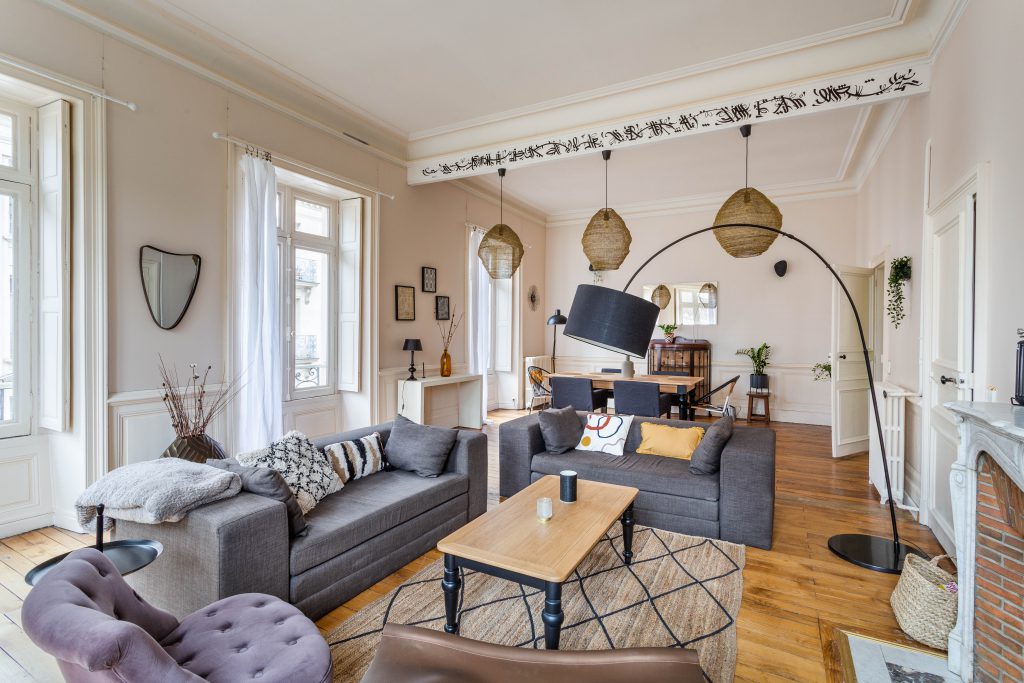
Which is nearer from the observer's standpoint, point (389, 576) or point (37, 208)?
point (389, 576)

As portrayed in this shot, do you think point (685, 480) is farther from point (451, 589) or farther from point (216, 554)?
point (216, 554)

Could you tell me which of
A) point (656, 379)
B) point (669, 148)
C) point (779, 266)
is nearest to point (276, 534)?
point (656, 379)

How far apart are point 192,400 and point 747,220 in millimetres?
4224

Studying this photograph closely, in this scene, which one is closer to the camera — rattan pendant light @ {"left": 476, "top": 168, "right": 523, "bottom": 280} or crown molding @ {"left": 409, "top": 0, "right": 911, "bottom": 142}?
crown molding @ {"left": 409, "top": 0, "right": 911, "bottom": 142}

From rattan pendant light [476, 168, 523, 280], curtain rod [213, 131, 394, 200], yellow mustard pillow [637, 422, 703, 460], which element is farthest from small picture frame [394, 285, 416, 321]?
yellow mustard pillow [637, 422, 703, 460]

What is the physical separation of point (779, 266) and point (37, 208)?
8.03m

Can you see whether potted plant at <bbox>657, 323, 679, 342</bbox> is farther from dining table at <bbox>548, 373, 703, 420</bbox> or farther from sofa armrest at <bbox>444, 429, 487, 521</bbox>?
sofa armrest at <bbox>444, 429, 487, 521</bbox>

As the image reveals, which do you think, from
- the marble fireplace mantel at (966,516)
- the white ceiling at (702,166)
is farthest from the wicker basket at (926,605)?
the white ceiling at (702,166)

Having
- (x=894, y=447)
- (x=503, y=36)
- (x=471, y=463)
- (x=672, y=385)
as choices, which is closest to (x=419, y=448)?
(x=471, y=463)

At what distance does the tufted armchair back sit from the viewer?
118 centimetres

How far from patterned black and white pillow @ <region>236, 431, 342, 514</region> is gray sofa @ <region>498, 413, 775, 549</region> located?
1483 millimetres

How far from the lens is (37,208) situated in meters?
3.24

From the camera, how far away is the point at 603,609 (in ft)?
7.95

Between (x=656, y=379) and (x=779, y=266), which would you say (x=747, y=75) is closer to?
(x=656, y=379)
